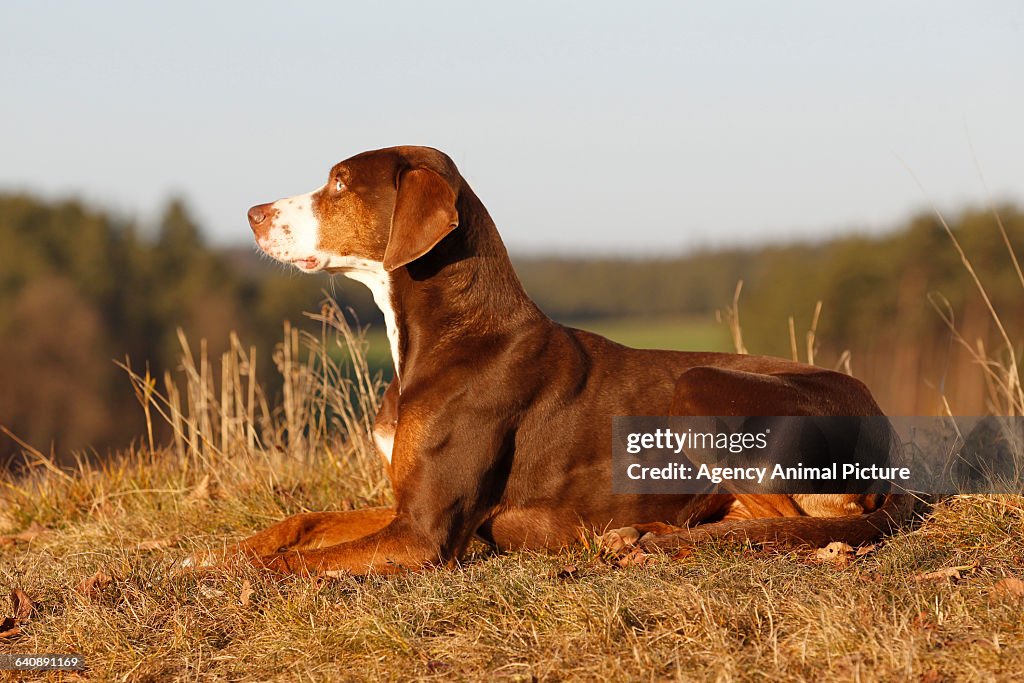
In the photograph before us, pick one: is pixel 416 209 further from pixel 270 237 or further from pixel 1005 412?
pixel 1005 412

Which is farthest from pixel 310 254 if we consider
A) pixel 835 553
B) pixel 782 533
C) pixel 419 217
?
pixel 835 553

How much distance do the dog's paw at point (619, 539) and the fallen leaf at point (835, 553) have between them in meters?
0.74

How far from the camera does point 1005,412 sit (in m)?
6.70

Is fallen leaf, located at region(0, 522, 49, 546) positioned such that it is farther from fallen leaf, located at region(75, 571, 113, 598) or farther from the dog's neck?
the dog's neck

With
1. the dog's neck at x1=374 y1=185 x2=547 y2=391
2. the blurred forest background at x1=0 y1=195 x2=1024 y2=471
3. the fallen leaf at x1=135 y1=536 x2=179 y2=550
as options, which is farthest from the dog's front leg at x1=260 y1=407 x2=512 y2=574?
the blurred forest background at x1=0 y1=195 x2=1024 y2=471

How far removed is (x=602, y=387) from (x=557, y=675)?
1785 mm

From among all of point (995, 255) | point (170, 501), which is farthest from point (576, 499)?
point (995, 255)

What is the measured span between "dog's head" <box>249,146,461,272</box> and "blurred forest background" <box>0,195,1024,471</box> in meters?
27.8

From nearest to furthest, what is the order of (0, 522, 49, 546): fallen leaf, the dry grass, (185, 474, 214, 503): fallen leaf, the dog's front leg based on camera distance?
the dry grass → the dog's front leg → (0, 522, 49, 546): fallen leaf → (185, 474, 214, 503): fallen leaf

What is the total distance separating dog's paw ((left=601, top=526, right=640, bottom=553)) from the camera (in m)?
4.25

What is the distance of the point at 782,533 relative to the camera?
4.09m

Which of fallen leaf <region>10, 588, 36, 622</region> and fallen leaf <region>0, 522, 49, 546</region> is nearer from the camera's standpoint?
fallen leaf <region>10, 588, 36, 622</region>

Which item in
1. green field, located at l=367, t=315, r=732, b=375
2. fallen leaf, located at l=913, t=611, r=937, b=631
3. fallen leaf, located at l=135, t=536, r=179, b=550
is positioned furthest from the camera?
green field, located at l=367, t=315, r=732, b=375

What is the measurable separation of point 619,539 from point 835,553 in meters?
0.86
